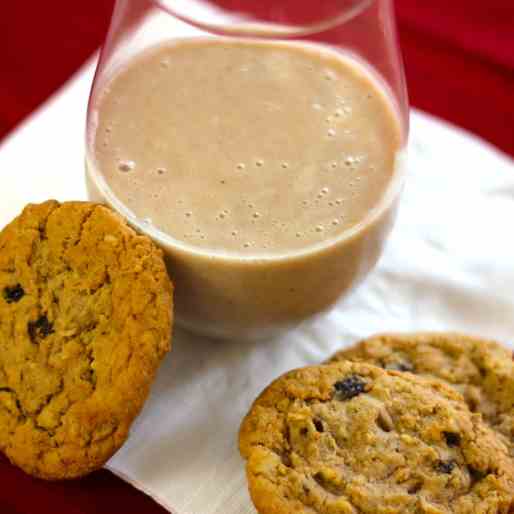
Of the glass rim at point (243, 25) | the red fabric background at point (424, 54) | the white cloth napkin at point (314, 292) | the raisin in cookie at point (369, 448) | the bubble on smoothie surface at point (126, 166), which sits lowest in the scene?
the white cloth napkin at point (314, 292)

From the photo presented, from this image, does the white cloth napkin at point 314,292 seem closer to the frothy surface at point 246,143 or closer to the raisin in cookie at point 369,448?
the raisin in cookie at point 369,448

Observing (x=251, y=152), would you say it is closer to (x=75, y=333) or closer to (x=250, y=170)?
(x=250, y=170)

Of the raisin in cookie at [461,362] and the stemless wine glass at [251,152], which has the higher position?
the stemless wine glass at [251,152]

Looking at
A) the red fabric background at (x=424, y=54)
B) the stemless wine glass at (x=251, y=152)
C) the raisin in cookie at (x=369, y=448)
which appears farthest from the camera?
the red fabric background at (x=424, y=54)

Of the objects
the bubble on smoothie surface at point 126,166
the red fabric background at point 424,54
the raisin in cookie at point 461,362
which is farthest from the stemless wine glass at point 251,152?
the red fabric background at point 424,54

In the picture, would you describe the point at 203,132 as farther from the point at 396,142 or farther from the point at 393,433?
the point at 393,433

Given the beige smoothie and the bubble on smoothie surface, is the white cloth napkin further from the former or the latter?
the bubble on smoothie surface

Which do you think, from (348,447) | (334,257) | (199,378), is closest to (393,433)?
(348,447)

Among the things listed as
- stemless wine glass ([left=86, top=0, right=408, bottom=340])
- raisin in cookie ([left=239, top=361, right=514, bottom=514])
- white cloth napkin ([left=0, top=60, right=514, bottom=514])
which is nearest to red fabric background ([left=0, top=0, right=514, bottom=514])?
white cloth napkin ([left=0, top=60, right=514, bottom=514])
